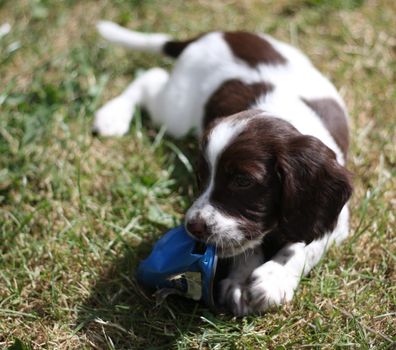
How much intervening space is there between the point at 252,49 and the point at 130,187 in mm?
1359

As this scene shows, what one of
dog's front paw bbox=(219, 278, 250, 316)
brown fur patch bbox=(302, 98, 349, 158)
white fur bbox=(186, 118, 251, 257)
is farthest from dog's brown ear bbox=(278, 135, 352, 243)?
brown fur patch bbox=(302, 98, 349, 158)

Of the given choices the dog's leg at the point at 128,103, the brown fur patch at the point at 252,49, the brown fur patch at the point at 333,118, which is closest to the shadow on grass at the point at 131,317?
the brown fur patch at the point at 333,118

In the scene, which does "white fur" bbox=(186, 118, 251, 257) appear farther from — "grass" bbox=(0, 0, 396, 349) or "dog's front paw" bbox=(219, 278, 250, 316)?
"grass" bbox=(0, 0, 396, 349)

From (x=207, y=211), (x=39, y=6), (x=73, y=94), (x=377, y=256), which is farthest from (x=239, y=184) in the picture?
(x=39, y=6)

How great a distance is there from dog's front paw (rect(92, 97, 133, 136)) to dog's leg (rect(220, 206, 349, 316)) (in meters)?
1.92

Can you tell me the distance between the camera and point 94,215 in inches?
187

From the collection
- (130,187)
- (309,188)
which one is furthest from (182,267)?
(130,187)

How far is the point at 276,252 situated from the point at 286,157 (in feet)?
2.33

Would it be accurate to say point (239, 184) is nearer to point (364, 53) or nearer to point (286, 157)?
point (286, 157)

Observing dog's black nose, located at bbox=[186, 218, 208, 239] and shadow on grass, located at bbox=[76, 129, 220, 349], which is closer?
dog's black nose, located at bbox=[186, 218, 208, 239]

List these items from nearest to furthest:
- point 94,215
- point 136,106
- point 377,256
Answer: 1. point 377,256
2. point 94,215
3. point 136,106

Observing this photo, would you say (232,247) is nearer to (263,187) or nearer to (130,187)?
(263,187)

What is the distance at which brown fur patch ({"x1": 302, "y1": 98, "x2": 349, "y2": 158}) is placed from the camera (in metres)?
4.68

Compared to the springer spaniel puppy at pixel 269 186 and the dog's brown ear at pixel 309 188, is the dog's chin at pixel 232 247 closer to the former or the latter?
the springer spaniel puppy at pixel 269 186
